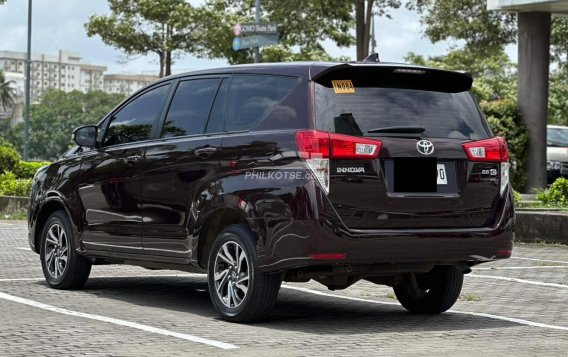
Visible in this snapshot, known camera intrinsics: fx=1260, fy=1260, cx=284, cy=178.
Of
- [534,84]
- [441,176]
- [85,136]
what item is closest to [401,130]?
[441,176]

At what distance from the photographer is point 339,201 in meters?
8.24

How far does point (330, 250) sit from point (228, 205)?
91cm

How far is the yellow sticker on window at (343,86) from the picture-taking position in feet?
28.1

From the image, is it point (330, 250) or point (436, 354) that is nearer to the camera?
point (436, 354)

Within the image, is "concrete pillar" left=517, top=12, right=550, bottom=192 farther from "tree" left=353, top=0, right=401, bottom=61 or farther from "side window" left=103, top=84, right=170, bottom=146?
"side window" left=103, top=84, right=170, bottom=146

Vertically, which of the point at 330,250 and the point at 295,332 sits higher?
the point at 330,250

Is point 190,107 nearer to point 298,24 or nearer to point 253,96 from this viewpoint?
point 253,96

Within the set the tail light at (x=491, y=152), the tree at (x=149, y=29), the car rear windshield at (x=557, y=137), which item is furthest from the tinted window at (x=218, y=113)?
the tree at (x=149, y=29)

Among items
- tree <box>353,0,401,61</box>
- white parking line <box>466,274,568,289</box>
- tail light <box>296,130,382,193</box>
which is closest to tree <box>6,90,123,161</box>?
tree <box>353,0,401,61</box>

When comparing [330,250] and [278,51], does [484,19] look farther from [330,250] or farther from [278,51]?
[330,250]

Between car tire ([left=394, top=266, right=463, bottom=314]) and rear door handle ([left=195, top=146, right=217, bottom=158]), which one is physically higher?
rear door handle ([left=195, top=146, right=217, bottom=158])

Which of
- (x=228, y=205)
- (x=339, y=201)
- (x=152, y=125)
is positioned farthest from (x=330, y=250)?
(x=152, y=125)

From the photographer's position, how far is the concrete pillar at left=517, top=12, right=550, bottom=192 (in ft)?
89.3

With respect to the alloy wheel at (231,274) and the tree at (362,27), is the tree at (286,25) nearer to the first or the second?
the tree at (362,27)
